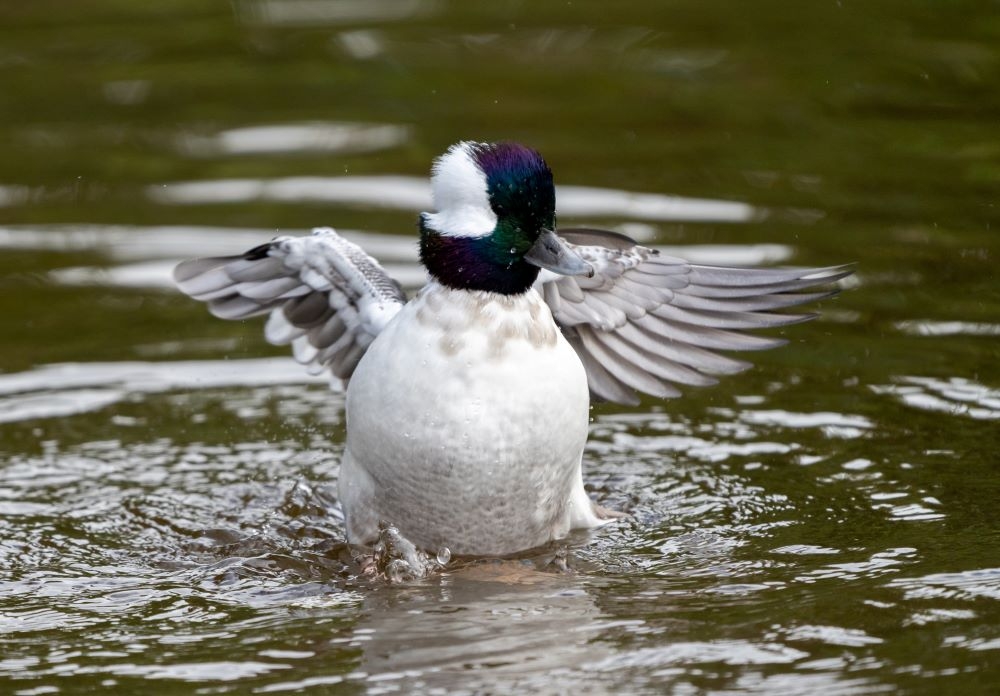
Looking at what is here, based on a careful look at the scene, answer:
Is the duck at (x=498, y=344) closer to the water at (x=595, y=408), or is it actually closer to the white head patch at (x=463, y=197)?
the white head patch at (x=463, y=197)

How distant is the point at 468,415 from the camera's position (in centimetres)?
662

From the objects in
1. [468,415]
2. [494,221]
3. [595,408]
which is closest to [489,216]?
[494,221]

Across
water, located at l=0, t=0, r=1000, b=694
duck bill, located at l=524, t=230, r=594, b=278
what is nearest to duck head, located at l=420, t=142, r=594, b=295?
duck bill, located at l=524, t=230, r=594, b=278

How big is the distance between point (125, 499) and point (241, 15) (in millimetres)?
8730

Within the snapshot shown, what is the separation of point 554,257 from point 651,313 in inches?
55.9

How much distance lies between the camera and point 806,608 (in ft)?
20.2

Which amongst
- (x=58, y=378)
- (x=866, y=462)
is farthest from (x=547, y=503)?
(x=58, y=378)

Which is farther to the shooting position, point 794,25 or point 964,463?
point 794,25

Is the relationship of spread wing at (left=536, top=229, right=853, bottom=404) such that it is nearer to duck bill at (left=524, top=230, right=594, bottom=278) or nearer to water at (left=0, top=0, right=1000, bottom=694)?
water at (left=0, top=0, right=1000, bottom=694)

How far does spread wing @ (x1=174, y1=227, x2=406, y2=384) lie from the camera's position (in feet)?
25.0

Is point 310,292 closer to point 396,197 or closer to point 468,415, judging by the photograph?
point 468,415

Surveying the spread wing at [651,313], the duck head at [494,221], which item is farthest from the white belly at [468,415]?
the spread wing at [651,313]

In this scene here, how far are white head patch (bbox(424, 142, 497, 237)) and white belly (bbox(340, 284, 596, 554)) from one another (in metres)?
0.29

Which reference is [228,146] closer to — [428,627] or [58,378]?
[58,378]
